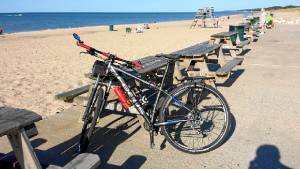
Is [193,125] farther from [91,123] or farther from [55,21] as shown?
[55,21]

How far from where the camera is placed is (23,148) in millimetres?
2381

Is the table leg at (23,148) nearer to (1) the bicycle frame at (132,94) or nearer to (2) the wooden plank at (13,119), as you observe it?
(2) the wooden plank at (13,119)

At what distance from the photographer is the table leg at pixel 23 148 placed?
92.6 inches

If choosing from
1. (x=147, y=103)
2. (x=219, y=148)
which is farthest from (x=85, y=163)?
(x=219, y=148)

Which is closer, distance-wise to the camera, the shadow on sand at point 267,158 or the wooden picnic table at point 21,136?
the wooden picnic table at point 21,136

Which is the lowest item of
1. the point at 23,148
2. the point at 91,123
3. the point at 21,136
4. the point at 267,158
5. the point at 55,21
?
the point at 267,158

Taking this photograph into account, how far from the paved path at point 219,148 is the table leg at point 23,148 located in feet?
4.24

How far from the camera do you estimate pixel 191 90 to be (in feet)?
13.0

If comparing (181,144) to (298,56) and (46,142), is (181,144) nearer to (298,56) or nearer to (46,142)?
(46,142)

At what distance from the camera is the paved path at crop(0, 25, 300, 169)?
3.74 m

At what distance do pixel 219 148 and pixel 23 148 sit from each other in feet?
8.44

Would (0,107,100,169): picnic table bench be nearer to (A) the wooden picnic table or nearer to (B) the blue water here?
(A) the wooden picnic table

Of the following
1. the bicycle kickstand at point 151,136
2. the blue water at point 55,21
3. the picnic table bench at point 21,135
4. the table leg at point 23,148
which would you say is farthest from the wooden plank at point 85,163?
the blue water at point 55,21

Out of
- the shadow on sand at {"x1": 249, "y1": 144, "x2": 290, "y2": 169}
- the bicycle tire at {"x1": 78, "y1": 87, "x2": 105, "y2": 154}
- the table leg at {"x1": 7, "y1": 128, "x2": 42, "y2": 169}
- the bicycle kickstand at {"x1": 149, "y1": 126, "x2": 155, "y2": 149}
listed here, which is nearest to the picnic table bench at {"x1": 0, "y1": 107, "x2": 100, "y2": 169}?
the table leg at {"x1": 7, "y1": 128, "x2": 42, "y2": 169}
